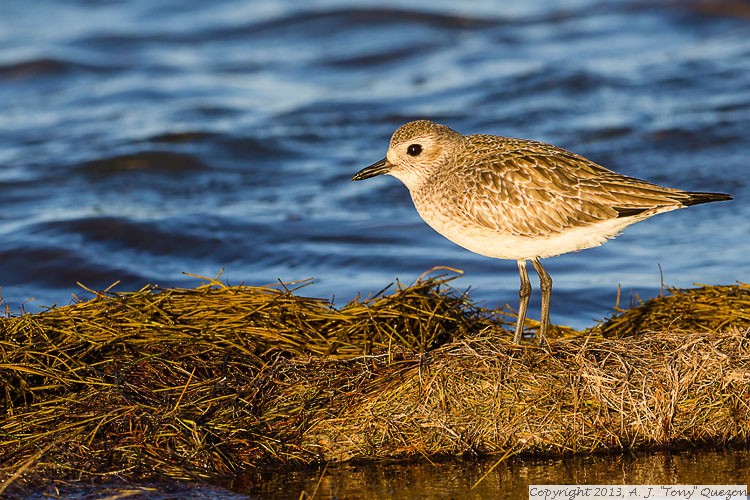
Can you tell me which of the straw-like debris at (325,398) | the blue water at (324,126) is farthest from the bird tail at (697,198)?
the blue water at (324,126)

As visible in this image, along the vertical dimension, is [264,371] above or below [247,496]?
above

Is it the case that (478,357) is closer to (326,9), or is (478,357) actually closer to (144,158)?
(144,158)

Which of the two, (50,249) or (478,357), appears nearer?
(478,357)

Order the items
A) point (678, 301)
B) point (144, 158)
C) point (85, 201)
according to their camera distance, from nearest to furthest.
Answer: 1. point (678, 301)
2. point (85, 201)
3. point (144, 158)

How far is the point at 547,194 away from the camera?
20.9 feet

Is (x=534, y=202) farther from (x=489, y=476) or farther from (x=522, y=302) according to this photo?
(x=489, y=476)

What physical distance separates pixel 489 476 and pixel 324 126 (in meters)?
9.22

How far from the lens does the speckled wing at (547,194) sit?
6250 millimetres

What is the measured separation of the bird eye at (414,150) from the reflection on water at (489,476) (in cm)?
230

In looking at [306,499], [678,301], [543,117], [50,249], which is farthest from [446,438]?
[543,117]

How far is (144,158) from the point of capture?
42.0ft

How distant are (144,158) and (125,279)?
12.6 feet

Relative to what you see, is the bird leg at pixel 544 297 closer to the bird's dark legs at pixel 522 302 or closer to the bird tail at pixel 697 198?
the bird's dark legs at pixel 522 302

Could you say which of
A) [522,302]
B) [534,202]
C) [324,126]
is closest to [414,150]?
[534,202]
